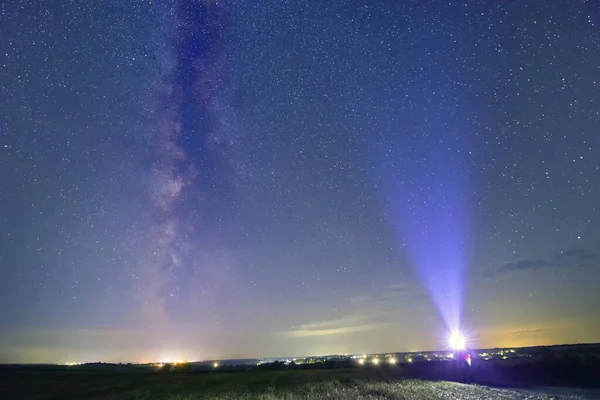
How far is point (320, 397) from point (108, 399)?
22.0m

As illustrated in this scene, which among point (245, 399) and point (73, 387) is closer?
point (245, 399)

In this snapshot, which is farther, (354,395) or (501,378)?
(501,378)

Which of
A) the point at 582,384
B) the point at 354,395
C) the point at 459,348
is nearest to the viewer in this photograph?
the point at 354,395

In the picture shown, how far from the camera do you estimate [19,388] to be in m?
54.8

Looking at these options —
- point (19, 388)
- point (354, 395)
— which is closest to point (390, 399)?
point (354, 395)

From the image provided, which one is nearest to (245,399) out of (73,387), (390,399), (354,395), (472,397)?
(354,395)

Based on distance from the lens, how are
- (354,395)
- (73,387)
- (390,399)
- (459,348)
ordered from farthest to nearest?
(459,348)
(73,387)
(354,395)
(390,399)

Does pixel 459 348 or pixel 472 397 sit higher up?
pixel 459 348

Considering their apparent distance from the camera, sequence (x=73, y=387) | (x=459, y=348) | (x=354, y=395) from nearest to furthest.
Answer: (x=354, y=395) < (x=73, y=387) < (x=459, y=348)

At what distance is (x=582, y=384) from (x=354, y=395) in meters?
35.0

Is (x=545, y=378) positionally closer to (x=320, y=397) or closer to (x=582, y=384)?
(x=582, y=384)

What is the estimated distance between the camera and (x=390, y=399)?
35.3m

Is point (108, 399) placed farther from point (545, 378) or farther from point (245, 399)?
point (545, 378)

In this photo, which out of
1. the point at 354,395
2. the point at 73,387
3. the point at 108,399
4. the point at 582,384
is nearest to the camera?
the point at 354,395
